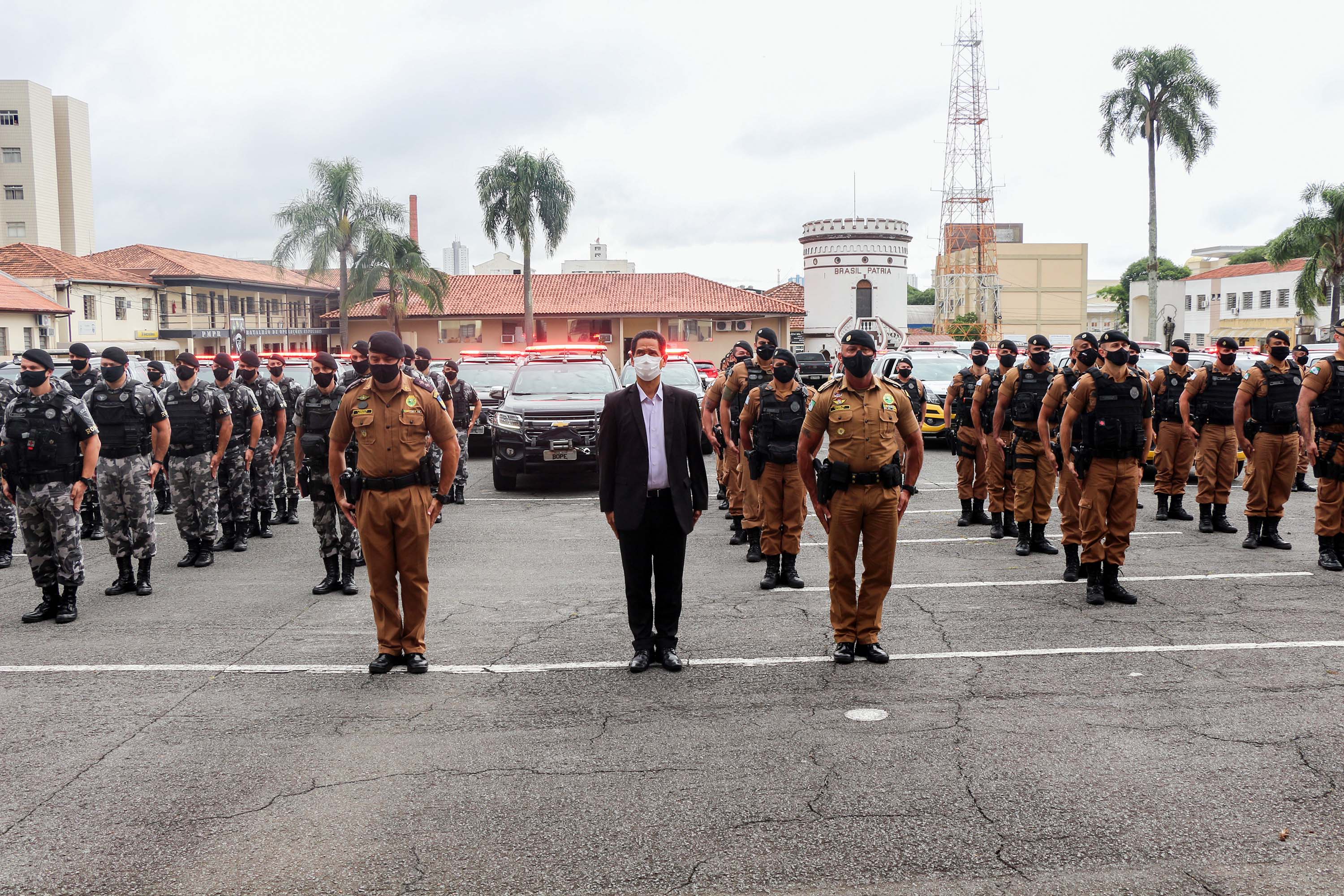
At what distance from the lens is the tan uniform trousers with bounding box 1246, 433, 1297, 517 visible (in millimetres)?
9758

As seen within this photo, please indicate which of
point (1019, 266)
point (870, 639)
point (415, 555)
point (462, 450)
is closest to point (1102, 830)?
point (870, 639)

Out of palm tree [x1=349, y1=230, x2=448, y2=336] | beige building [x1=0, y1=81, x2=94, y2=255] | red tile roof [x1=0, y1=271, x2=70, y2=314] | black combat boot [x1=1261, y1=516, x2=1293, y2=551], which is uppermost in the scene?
beige building [x1=0, y1=81, x2=94, y2=255]

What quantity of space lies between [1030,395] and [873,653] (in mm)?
4403

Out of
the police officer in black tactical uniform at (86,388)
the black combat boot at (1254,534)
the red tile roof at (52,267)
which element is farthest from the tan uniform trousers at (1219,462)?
the red tile roof at (52,267)

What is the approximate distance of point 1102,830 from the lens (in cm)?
405

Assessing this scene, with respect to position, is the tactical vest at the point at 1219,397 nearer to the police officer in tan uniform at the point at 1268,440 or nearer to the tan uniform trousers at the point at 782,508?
the police officer in tan uniform at the point at 1268,440

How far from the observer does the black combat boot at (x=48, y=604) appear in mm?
7719

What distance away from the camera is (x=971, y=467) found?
1162 cm

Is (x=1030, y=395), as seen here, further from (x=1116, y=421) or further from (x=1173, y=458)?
(x=1173, y=458)

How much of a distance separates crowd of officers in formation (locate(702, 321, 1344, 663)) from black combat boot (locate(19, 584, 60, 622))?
528cm

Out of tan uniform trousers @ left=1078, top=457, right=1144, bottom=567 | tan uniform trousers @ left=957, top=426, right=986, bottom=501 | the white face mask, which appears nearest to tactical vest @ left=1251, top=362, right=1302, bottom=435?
tan uniform trousers @ left=957, top=426, right=986, bottom=501

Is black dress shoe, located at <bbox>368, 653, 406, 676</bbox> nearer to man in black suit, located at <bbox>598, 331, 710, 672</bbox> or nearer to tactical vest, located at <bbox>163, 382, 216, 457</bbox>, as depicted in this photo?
man in black suit, located at <bbox>598, 331, 710, 672</bbox>

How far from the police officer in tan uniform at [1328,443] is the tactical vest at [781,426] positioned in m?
4.17

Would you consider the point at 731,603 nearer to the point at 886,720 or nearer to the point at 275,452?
the point at 886,720
